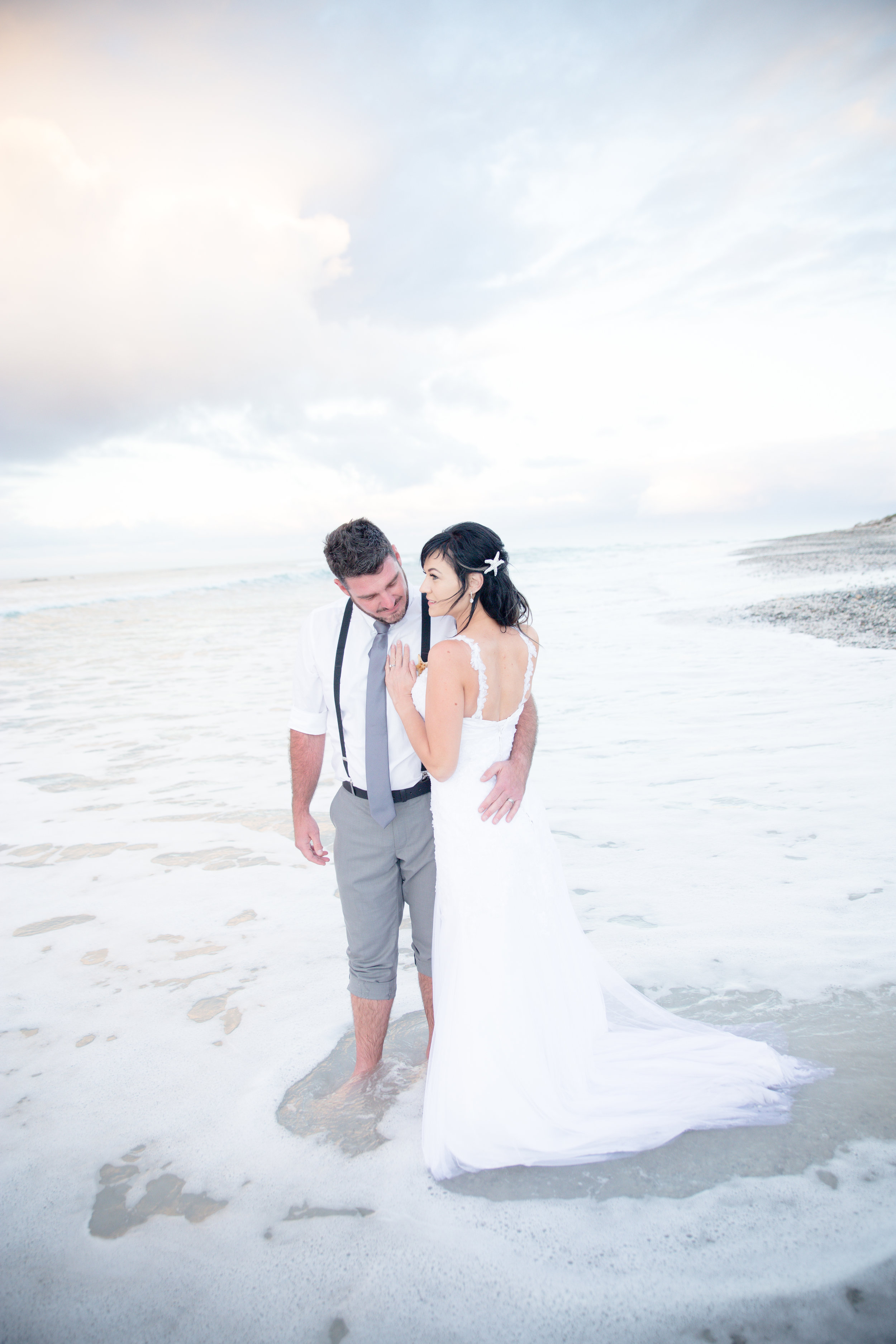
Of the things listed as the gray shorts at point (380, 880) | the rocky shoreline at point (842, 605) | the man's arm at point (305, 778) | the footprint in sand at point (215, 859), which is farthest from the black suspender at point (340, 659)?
the rocky shoreline at point (842, 605)

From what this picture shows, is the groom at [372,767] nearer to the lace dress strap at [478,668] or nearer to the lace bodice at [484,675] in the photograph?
the lace bodice at [484,675]

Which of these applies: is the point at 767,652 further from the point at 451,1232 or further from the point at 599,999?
the point at 451,1232

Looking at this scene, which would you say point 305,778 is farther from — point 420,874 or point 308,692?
point 420,874

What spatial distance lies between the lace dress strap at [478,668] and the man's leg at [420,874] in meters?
0.54

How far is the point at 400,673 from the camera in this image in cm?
267

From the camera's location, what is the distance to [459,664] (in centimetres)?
262

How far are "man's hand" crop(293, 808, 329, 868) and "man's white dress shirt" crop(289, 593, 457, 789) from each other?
0.33 m

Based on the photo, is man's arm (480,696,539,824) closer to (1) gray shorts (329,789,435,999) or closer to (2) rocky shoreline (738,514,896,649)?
(1) gray shorts (329,789,435,999)

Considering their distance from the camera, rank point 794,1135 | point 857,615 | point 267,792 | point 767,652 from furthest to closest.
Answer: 1. point 857,615
2. point 767,652
3. point 267,792
4. point 794,1135

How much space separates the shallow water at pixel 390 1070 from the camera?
7.26 feet

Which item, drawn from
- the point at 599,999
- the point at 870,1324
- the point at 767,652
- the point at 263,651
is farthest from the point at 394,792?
the point at 263,651

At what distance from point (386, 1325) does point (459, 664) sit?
2.08m

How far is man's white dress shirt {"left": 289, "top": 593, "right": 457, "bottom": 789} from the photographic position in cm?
291

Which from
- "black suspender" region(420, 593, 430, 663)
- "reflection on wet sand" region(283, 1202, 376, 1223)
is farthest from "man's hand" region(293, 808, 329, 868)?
"reflection on wet sand" region(283, 1202, 376, 1223)
